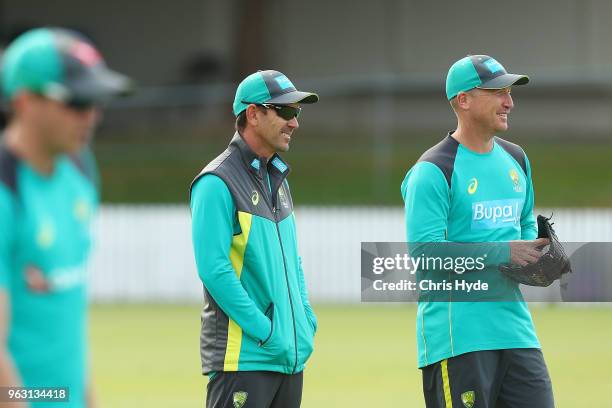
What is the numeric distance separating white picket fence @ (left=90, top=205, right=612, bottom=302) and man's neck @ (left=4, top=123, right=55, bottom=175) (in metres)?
13.2

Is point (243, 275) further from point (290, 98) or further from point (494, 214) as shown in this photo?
point (494, 214)

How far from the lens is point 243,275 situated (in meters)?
5.88

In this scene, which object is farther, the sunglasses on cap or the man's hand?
the sunglasses on cap

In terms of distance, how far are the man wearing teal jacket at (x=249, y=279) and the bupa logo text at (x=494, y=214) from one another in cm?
91

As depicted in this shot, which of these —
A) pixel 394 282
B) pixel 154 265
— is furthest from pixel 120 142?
pixel 394 282

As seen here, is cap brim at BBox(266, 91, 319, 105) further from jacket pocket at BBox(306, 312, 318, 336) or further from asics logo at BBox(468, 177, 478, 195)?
jacket pocket at BBox(306, 312, 318, 336)

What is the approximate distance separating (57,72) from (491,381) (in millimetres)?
3045

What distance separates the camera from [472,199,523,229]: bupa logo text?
19.8 ft

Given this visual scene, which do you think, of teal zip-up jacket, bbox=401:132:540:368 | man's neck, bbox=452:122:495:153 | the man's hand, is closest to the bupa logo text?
teal zip-up jacket, bbox=401:132:540:368

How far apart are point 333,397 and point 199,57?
24146 millimetres

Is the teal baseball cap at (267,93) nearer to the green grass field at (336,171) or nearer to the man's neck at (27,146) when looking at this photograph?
the man's neck at (27,146)

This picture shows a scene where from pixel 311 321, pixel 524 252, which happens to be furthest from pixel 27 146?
pixel 524 252

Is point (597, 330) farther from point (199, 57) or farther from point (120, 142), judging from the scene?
point (199, 57)

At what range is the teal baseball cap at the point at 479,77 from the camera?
6.24m
